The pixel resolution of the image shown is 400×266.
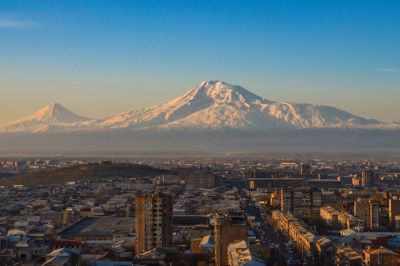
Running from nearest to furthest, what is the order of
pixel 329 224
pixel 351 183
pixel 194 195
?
pixel 329 224, pixel 194 195, pixel 351 183

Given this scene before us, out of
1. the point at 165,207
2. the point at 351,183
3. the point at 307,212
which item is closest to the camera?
the point at 165,207

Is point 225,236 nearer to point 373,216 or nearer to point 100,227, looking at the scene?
point 100,227

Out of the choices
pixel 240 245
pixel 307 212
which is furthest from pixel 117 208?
pixel 240 245

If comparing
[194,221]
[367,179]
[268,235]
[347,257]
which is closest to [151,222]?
[347,257]

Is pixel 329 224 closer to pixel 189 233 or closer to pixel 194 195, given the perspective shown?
pixel 189 233

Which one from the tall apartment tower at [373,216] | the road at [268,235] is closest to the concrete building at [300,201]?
the road at [268,235]

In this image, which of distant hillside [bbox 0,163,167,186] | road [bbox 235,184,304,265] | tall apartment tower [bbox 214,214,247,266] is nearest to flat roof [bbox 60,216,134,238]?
road [bbox 235,184,304,265]

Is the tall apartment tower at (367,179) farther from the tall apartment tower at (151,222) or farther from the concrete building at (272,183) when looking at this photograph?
the tall apartment tower at (151,222)
